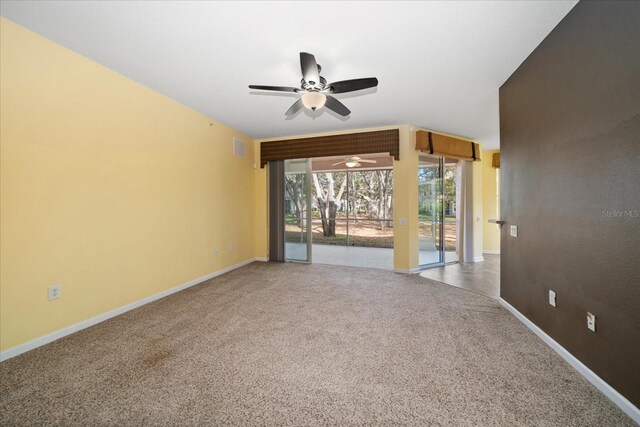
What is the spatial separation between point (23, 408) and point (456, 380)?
2.60 m

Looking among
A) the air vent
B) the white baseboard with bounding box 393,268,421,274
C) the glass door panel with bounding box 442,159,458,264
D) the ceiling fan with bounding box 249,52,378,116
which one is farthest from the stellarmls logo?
the air vent

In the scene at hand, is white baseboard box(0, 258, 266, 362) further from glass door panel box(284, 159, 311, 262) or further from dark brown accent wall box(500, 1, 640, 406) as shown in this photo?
dark brown accent wall box(500, 1, 640, 406)

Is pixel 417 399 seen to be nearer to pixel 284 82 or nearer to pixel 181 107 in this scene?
pixel 284 82

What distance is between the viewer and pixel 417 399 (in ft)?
4.85

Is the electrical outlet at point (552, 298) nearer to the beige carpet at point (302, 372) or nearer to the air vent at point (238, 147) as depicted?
the beige carpet at point (302, 372)

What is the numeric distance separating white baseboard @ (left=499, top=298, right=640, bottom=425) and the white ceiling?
248cm

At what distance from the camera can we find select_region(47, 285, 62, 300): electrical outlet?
211 centimetres

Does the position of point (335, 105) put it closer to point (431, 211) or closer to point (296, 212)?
point (296, 212)

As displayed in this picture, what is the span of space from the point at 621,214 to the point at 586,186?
312 millimetres

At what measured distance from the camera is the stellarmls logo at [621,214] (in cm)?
134

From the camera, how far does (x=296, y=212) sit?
16.7ft

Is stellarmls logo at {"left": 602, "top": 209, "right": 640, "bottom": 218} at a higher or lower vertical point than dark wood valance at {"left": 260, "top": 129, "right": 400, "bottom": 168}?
lower

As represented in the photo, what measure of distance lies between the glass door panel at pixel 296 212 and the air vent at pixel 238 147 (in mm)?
875

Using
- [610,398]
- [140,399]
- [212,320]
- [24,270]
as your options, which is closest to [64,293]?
[24,270]
